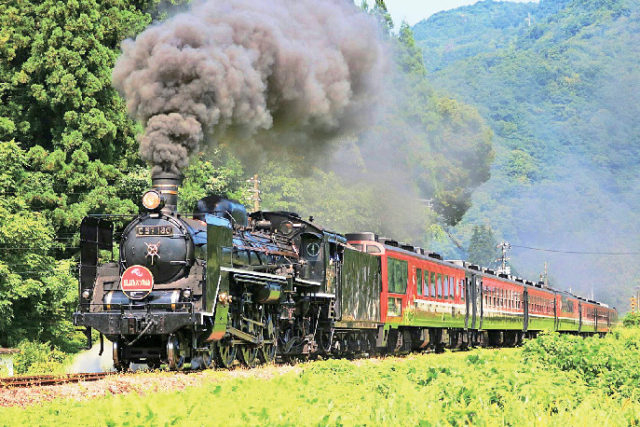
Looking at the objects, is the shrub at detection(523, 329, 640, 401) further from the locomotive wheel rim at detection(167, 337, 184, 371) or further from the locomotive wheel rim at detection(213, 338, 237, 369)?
the locomotive wheel rim at detection(167, 337, 184, 371)

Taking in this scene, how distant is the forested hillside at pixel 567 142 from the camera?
387 ft

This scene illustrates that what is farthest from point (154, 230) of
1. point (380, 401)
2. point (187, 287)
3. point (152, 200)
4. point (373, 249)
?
point (373, 249)

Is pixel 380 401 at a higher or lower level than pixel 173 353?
lower

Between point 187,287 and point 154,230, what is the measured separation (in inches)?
43.4

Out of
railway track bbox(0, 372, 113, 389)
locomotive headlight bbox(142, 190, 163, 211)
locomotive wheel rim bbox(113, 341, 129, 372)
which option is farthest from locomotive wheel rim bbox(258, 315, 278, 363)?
railway track bbox(0, 372, 113, 389)

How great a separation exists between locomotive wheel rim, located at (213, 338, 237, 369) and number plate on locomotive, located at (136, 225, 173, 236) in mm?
2119

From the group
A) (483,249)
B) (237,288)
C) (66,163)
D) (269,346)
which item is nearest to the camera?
(237,288)

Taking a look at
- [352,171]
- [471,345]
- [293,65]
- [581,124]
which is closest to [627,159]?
[581,124]

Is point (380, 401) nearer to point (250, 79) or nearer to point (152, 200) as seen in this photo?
point (152, 200)

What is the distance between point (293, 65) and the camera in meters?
19.4

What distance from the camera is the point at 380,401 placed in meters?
9.16

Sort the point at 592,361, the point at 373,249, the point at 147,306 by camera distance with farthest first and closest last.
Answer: the point at 373,249
the point at 592,361
the point at 147,306

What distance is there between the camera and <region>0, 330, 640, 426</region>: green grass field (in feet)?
25.3

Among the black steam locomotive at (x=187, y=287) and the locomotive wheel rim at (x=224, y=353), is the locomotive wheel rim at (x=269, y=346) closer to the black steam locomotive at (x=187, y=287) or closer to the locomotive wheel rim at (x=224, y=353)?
the black steam locomotive at (x=187, y=287)
